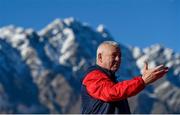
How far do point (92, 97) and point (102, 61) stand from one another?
423mm

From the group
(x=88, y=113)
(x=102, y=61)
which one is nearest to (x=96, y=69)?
(x=102, y=61)

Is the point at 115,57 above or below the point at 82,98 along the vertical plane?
above

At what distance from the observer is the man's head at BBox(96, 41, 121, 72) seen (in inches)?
218

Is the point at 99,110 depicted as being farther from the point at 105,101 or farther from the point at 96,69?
the point at 96,69

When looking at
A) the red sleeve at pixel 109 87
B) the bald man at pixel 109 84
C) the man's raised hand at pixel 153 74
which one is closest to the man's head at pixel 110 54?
the bald man at pixel 109 84

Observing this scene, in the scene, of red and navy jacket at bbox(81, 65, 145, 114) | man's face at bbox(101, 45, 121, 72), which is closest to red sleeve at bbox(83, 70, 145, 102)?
red and navy jacket at bbox(81, 65, 145, 114)

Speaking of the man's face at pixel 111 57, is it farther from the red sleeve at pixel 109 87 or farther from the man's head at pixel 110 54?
the red sleeve at pixel 109 87

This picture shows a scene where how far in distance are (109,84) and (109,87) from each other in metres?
0.07

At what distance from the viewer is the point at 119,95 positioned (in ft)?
17.1

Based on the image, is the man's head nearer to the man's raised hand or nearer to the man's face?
the man's face

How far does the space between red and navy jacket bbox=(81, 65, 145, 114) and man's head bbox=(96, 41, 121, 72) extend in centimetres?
7

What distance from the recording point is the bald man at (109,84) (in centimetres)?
516

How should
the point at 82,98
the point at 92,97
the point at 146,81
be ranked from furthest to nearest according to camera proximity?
the point at 82,98 → the point at 92,97 → the point at 146,81

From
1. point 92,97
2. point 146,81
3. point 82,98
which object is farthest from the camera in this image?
point 82,98
